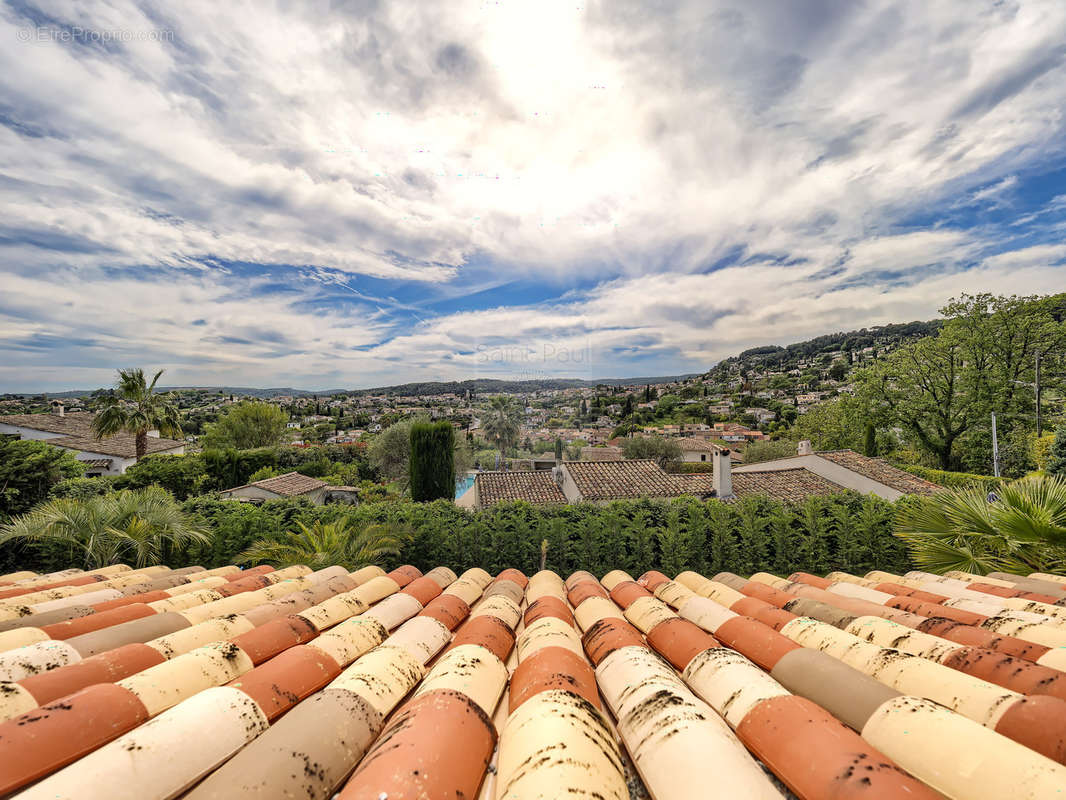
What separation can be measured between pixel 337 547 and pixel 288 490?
15.5m

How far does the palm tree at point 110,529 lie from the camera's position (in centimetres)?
638

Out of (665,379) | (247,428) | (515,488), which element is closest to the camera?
(515,488)

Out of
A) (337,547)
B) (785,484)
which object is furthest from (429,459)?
(785,484)

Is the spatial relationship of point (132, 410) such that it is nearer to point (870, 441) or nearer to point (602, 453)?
point (602, 453)

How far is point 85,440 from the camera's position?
29875 millimetres

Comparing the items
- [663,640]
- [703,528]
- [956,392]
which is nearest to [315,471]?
[703,528]

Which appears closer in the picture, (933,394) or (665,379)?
(933,394)

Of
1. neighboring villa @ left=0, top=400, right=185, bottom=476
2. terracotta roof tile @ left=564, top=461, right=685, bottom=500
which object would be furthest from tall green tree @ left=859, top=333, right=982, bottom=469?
neighboring villa @ left=0, top=400, right=185, bottom=476

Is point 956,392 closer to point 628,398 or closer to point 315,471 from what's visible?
point 315,471

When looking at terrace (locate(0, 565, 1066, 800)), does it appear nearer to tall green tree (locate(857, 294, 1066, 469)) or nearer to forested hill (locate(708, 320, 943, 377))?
tall green tree (locate(857, 294, 1066, 469))

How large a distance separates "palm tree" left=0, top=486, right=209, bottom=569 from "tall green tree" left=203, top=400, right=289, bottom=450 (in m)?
39.3

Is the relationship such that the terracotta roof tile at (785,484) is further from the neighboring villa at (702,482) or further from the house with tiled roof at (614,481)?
the house with tiled roof at (614,481)

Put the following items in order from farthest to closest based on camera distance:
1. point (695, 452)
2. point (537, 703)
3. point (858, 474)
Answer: point (695, 452), point (858, 474), point (537, 703)

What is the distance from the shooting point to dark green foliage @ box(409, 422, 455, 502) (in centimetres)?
1725
